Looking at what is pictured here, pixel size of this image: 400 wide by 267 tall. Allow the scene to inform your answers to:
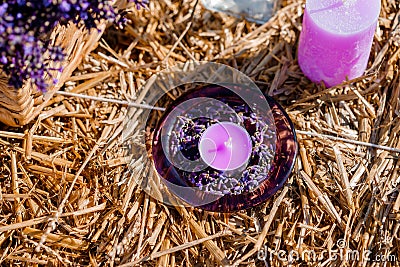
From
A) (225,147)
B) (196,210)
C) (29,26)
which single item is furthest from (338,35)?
(29,26)

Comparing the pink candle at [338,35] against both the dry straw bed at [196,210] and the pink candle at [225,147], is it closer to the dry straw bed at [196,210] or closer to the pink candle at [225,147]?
the dry straw bed at [196,210]

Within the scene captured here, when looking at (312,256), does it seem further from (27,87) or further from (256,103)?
(27,87)

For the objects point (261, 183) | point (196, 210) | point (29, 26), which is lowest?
point (196, 210)

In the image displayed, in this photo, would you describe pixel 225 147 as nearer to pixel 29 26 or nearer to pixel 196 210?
pixel 196 210

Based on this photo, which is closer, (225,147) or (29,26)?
(29,26)

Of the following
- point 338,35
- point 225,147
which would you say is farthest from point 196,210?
point 338,35

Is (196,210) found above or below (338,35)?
below
